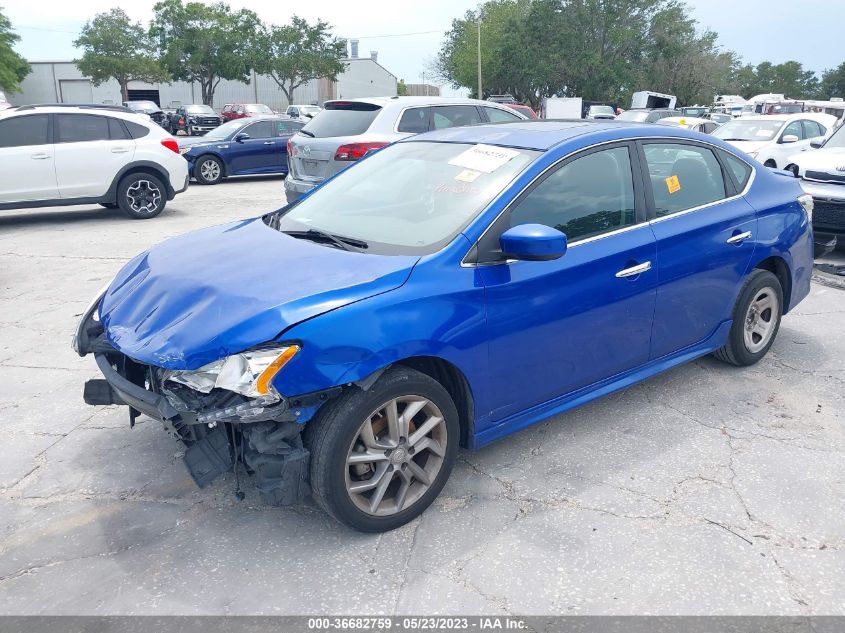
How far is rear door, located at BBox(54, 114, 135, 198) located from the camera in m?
10.2

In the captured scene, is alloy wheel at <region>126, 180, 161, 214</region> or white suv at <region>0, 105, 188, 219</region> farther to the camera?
alloy wheel at <region>126, 180, 161, 214</region>

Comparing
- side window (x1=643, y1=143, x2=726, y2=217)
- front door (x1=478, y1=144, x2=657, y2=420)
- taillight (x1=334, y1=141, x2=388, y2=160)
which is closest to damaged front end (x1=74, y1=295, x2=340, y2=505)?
front door (x1=478, y1=144, x2=657, y2=420)

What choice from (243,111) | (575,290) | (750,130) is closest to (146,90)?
(243,111)

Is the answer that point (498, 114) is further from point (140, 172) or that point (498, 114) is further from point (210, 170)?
point (210, 170)

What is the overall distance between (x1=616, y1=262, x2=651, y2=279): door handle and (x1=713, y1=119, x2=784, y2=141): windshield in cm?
1085

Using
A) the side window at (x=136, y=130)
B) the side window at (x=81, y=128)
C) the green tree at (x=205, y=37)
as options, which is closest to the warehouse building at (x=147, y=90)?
the green tree at (x=205, y=37)

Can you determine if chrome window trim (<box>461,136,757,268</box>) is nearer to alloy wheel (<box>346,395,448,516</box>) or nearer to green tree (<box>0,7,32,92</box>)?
alloy wheel (<box>346,395,448,516</box>)

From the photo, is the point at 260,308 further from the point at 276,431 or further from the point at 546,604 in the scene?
the point at 546,604

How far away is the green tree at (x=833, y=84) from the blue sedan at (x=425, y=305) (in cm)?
11692

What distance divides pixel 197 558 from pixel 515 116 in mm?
8312

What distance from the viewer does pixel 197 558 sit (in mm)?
2920

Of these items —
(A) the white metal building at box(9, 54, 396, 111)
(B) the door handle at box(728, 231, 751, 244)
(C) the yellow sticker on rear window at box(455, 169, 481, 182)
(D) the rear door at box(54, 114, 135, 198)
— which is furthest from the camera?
(A) the white metal building at box(9, 54, 396, 111)

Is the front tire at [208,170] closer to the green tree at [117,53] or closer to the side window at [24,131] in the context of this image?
the side window at [24,131]

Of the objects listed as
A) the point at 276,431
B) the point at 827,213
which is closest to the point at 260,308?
the point at 276,431
